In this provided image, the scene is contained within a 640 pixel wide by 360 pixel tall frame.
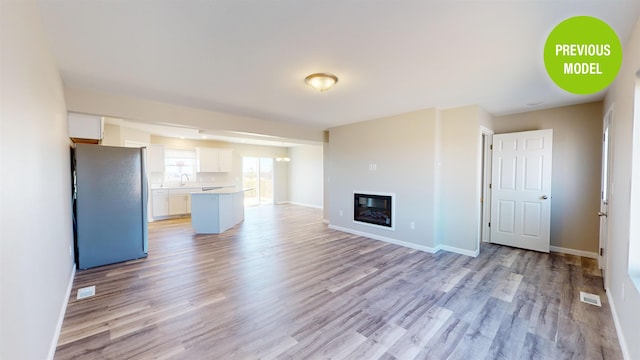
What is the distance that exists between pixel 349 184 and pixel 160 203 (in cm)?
521

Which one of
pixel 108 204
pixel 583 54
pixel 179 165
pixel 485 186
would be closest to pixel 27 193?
pixel 108 204

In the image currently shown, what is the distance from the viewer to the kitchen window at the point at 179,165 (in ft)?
24.8

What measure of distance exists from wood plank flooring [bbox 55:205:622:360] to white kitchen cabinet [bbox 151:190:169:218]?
314cm

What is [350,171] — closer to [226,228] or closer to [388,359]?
[226,228]

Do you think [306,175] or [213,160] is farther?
[306,175]

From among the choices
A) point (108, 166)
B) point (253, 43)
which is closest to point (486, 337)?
point (253, 43)

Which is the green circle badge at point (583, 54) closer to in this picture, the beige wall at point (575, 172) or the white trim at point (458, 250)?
the beige wall at point (575, 172)

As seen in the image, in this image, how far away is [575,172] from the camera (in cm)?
404

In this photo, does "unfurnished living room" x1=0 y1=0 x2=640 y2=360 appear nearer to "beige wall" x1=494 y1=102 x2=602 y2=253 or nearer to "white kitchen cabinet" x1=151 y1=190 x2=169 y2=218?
"beige wall" x1=494 y1=102 x2=602 y2=253

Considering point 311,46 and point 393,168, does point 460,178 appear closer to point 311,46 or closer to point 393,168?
point 393,168

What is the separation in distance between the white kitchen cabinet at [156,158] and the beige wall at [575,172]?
850 cm

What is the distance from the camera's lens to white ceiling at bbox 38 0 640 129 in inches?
65.6

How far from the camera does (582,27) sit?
1.83 meters

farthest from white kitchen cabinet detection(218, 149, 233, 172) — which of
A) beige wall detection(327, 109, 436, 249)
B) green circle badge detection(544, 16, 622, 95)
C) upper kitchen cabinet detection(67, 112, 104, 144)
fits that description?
green circle badge detection(544, 16, 622, 95)
